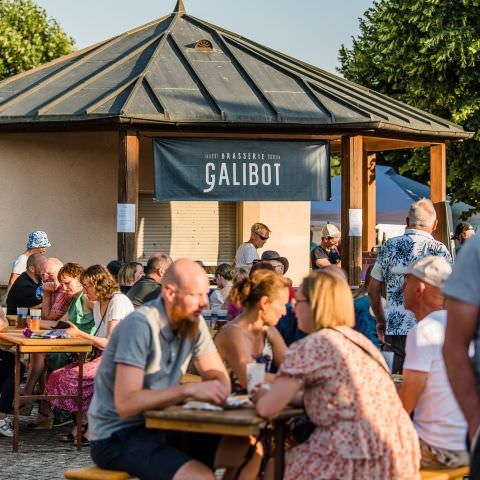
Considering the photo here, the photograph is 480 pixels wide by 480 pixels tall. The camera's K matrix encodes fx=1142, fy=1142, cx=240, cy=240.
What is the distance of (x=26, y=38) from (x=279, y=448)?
35234 mm

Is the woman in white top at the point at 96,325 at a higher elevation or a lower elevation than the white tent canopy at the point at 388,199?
lower

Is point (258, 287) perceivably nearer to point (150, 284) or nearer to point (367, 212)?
point (150, 284)

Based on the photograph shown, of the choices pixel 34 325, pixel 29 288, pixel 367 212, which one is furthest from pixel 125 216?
pixel 367 212

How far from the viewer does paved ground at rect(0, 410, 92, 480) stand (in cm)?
905

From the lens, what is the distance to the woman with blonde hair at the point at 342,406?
5.39 metres

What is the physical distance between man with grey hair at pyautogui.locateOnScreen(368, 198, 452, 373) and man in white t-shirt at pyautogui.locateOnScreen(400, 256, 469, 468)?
9.89ft

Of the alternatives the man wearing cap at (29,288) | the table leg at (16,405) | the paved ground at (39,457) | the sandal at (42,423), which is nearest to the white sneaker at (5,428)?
the paved ground at (39,457)

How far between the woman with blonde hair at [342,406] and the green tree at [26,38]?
33.1m

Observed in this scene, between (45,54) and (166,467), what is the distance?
117ft

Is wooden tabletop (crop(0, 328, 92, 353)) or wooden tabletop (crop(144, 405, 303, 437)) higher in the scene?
wooden tabletop (crop(0, 328, 92, 353))

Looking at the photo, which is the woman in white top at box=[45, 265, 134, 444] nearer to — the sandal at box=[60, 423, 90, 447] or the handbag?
the sandal at box=[60, 423, 90, 447]

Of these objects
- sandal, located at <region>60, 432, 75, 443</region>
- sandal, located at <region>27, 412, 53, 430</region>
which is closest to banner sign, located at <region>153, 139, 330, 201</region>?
sandal, located at <region>27, 412, 53, 430</region>

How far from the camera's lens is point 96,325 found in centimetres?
1009

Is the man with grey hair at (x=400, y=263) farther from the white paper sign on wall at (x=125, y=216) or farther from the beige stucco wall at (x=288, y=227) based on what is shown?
the beige stucco wall at (x=288, y=227)
